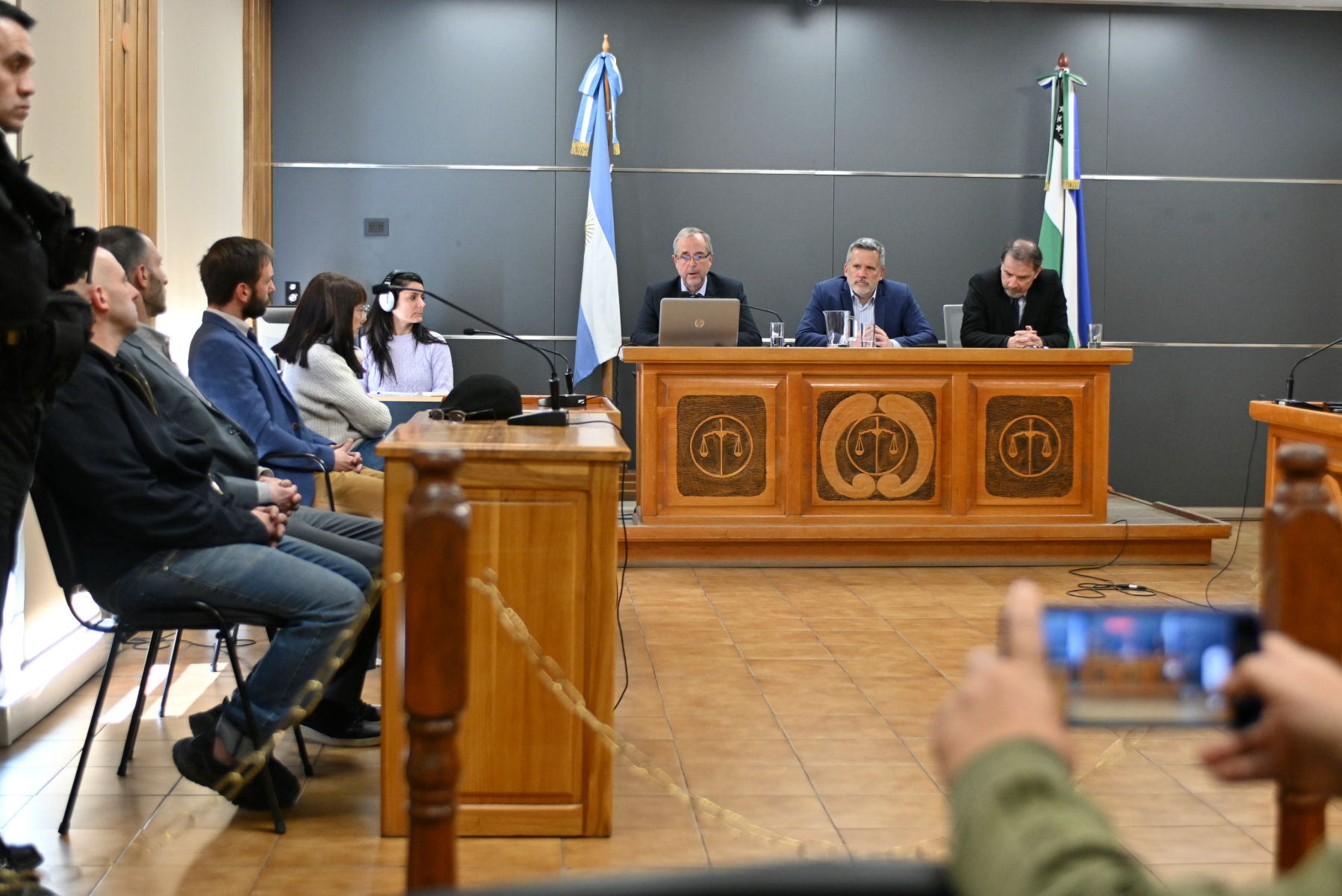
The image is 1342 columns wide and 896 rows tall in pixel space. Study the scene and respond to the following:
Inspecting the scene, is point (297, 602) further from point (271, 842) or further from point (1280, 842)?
point (1280, 842)

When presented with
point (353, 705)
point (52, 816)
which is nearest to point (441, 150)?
point (353, 705)

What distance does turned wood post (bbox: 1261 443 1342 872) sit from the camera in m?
1.45

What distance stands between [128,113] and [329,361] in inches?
48.5

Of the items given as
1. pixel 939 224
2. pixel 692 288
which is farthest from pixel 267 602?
pixel 939 224

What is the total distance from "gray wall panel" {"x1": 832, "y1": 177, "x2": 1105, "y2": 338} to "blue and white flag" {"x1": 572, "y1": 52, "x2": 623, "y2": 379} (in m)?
1.38

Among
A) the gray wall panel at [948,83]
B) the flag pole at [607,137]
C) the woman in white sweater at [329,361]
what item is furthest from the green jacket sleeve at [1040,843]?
the gray wall panel at [948,83]

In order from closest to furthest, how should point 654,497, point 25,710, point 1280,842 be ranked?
point 1280,842 < point 25,710 < point 654,497

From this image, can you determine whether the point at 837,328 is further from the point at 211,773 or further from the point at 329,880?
the point at 329,880

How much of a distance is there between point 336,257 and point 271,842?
514cm

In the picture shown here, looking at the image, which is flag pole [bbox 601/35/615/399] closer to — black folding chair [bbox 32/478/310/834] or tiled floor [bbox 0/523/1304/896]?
tiled floor [bbox 0/523/1304/896]

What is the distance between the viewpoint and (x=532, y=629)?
242 cm

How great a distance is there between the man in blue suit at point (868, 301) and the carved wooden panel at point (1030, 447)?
603 mm

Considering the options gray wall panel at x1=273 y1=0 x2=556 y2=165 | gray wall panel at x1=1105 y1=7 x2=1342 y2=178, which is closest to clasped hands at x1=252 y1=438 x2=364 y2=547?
gray wall panel at x1=273 y1=0 x2=556 y2=165

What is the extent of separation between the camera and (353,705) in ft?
10.3
